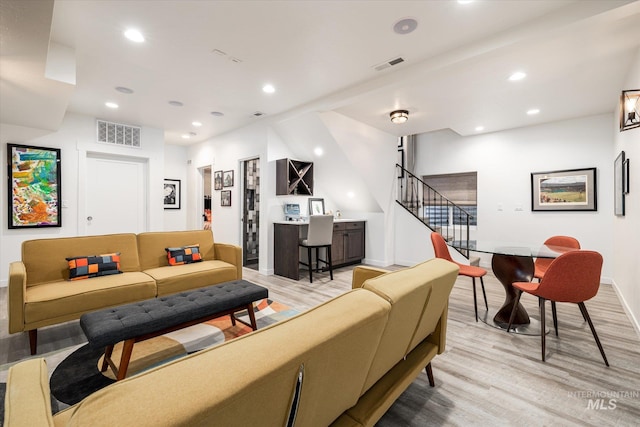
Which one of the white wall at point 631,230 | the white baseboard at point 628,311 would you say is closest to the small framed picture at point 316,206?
the white wall at point 631,230

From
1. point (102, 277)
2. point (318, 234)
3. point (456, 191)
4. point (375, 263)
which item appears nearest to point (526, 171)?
point (456, 191)

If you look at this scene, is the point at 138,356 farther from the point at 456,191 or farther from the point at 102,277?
the point at 456,191

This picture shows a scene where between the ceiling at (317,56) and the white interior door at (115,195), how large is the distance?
102 cm

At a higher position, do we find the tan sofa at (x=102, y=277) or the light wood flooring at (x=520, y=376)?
the tan sofa at (x=102, y=277)

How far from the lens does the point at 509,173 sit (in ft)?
18.1

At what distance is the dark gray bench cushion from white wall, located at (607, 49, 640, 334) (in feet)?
11.8

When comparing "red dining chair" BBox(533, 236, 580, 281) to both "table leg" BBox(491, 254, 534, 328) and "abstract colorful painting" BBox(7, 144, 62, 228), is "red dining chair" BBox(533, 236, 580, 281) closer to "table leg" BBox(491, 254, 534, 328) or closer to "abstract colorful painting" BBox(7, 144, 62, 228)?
"table leg" BBox(491, 254, 534, 328)

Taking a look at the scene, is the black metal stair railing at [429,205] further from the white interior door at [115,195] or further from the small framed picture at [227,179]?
the white interior door at [115,195]

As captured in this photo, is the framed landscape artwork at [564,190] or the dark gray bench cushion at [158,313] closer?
the dark gray bench cushion at [158,313]

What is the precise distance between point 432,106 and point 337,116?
1.42 meters

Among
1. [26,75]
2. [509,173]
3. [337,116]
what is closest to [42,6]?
[26,75]

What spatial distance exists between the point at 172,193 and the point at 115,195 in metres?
1.69

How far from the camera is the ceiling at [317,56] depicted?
225 centimetres

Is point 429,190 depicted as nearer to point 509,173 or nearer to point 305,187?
point 509,173
